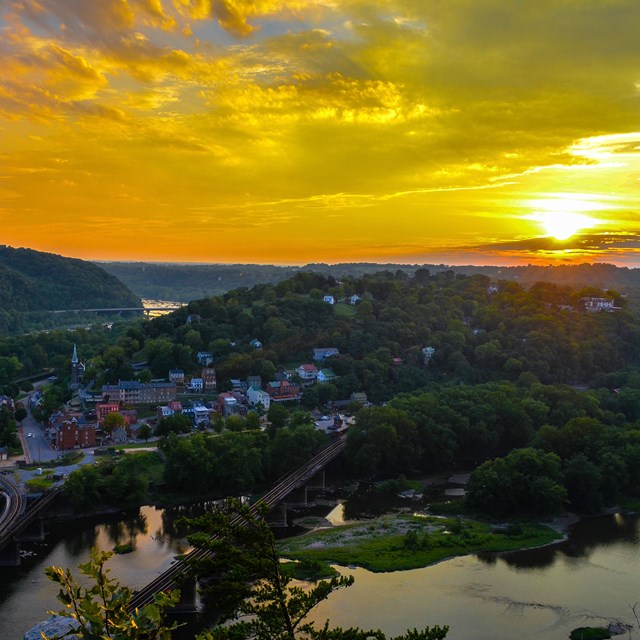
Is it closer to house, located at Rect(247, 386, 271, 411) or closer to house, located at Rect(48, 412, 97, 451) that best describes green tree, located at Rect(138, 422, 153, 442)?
house, located at Rect(48, 412, 97, 451)

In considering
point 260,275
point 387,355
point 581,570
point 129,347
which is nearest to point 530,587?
point 581,570

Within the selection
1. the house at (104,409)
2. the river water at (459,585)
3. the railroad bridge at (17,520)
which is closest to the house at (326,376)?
the house at (104,409)

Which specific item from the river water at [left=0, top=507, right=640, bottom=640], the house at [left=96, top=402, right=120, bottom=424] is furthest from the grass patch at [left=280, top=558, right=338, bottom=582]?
the house at [left=96, top=402, right=120, bottom=424]

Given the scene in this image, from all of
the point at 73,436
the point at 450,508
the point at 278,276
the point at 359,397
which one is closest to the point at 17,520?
the point at 73,436

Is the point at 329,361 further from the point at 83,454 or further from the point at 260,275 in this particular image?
the point at 260,275

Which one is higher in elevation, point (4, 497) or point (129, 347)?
point (129, 347)

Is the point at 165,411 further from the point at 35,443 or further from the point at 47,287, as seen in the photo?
the point at 47,287
